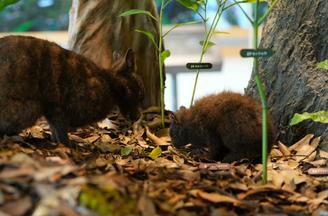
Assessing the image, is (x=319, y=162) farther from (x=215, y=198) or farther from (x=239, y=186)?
(x=215, y=198)

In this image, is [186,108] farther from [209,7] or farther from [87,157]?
[87,157]

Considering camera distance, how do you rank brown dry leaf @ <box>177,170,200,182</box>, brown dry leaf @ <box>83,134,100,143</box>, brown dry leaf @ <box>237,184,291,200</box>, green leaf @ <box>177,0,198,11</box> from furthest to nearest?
green leaf @ <box>177,0,198,11</box> → brown dry leaf @ <box>83,134,100,143</box> → brown dry leaf @ <box>177,170,200,182</box> → brown dry leaf @ <box>237,184,291,200</box>

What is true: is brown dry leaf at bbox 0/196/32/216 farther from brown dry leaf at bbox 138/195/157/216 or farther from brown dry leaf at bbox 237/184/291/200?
brown dry leaf at bbox 237/184/291/200

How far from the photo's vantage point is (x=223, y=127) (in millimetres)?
5062

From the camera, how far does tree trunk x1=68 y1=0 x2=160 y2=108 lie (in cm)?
615

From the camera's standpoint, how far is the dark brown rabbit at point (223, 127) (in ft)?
16.0

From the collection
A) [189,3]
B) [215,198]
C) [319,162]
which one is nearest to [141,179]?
[215,198]

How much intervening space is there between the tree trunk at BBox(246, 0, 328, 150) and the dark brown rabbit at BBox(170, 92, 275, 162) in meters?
0.56

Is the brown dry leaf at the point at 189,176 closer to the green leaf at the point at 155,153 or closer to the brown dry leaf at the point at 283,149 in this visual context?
the green leaf at the point at 155,153

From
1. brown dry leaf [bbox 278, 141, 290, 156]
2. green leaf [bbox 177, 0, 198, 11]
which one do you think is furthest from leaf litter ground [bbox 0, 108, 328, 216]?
green leaf [bbox 177, 0, 198, 11]

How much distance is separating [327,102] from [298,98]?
0.34 metres

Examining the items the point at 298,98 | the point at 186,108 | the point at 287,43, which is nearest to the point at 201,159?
the point at 186,108

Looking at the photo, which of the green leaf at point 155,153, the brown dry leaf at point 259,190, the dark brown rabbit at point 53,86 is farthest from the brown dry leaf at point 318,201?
the dark brown rabbit at point 53,86

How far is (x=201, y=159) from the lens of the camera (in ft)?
16.8
